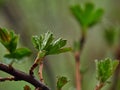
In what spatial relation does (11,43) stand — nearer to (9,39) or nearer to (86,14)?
(9,39)

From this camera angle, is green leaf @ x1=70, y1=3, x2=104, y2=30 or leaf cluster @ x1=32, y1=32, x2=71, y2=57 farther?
green leaf @ x1=70, y1=3, x2=104, y2=30

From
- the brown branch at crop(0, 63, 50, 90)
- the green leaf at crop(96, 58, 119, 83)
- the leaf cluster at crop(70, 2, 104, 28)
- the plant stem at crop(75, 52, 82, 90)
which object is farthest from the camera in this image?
the leaf cluster at crop(70, 2, 104, 28)

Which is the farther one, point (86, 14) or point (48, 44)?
point (86, 14)

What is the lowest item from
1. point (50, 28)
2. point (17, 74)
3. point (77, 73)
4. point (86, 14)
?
point (17, 74)

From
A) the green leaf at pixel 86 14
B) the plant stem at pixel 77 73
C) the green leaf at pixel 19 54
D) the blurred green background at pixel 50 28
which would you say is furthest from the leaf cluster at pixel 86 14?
the green leaf at pixel 19 54

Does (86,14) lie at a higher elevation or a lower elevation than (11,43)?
higher

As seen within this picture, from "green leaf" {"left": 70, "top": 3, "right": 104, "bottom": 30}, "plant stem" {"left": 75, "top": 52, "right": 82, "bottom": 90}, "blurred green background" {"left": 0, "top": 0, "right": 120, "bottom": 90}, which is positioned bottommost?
"plant stem" {"left": 75, "top": 52, "right": 82, "bottom": 90}

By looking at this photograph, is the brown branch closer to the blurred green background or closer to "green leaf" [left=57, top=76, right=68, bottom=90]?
"green leaf" [left=57, top=76, right=68, bottom=90]

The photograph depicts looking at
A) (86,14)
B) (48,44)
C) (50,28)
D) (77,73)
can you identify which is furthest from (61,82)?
(50,28)

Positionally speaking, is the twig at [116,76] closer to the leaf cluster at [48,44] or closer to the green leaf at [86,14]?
the green leaf at [86,14]

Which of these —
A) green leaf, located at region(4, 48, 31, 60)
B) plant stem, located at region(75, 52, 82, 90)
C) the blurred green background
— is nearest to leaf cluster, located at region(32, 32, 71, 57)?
green leaf, located at region(4, 48, 31, 60)
